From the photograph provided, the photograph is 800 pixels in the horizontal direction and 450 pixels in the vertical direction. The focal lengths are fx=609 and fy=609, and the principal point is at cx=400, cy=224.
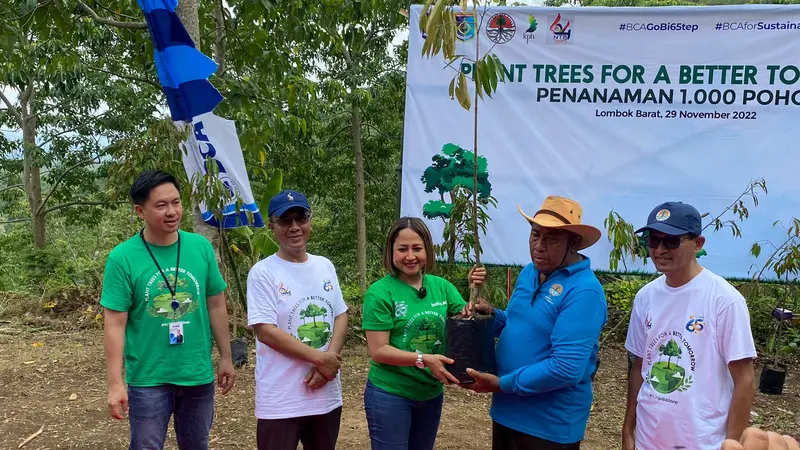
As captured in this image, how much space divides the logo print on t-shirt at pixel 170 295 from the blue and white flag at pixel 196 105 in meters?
1.75

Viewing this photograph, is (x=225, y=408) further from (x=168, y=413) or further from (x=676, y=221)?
(x=676, y=221)

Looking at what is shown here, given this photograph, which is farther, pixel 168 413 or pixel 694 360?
pixel 168 413

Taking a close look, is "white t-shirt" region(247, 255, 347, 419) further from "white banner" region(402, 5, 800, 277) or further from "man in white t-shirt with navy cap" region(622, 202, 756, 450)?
"white banner" region(402, 5, 800, 277)

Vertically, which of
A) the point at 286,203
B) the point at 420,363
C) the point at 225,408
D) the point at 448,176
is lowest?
the point at 225,408

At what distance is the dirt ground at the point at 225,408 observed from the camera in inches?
150

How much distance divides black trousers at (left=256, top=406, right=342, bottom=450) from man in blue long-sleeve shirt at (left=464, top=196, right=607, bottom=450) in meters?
0.73

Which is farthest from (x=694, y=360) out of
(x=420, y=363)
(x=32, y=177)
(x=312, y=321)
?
(x=32, y=177)

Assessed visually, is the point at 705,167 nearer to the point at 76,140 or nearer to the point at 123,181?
the point at 123,181

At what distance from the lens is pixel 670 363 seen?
2.05 metres

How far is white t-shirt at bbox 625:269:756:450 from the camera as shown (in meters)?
→ 1.95

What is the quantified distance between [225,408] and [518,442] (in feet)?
8.74

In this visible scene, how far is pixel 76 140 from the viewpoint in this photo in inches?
454

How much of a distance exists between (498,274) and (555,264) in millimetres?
3813

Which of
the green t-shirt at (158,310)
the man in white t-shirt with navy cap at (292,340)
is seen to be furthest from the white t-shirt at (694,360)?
the green t-shirt at (158,310)
